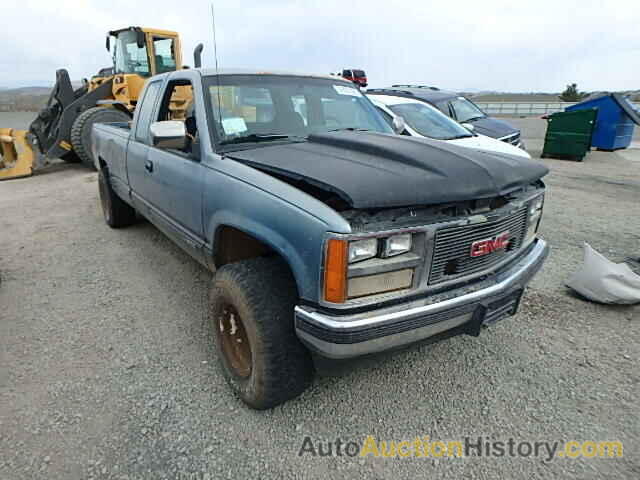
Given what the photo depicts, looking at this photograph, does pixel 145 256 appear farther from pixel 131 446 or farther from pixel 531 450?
pixel 531 450

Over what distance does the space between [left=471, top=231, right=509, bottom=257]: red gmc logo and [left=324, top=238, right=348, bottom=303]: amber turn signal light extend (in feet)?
2.34

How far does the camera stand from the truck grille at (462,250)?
6.20 ft

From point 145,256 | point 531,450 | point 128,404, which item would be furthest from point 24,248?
point 531,450

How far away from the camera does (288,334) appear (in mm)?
2002

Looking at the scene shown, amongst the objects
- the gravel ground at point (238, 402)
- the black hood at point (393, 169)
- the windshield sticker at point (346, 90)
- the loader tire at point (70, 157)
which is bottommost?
the gravel ground at point (238, 402)

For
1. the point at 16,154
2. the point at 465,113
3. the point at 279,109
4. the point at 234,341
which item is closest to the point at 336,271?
the point at 234,341

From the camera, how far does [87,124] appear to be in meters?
8.95

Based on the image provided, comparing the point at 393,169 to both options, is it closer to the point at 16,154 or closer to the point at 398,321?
the point at 398,321

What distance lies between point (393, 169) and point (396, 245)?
1.43 ft

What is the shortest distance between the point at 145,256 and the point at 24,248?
152 centimetres

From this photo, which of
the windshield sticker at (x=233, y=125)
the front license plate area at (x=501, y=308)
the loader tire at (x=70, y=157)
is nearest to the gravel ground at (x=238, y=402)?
the front license plate area at (x=501, y=308)

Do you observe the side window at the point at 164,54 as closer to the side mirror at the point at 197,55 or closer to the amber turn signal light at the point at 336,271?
the side mirror at the point at 197,55

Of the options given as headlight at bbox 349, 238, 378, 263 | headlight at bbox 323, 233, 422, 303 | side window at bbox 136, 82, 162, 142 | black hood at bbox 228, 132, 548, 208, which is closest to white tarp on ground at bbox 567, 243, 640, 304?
black hood at bbox 228, 132, 548, 208

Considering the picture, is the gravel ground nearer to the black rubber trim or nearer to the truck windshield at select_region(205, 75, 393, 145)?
the black rubber trim
